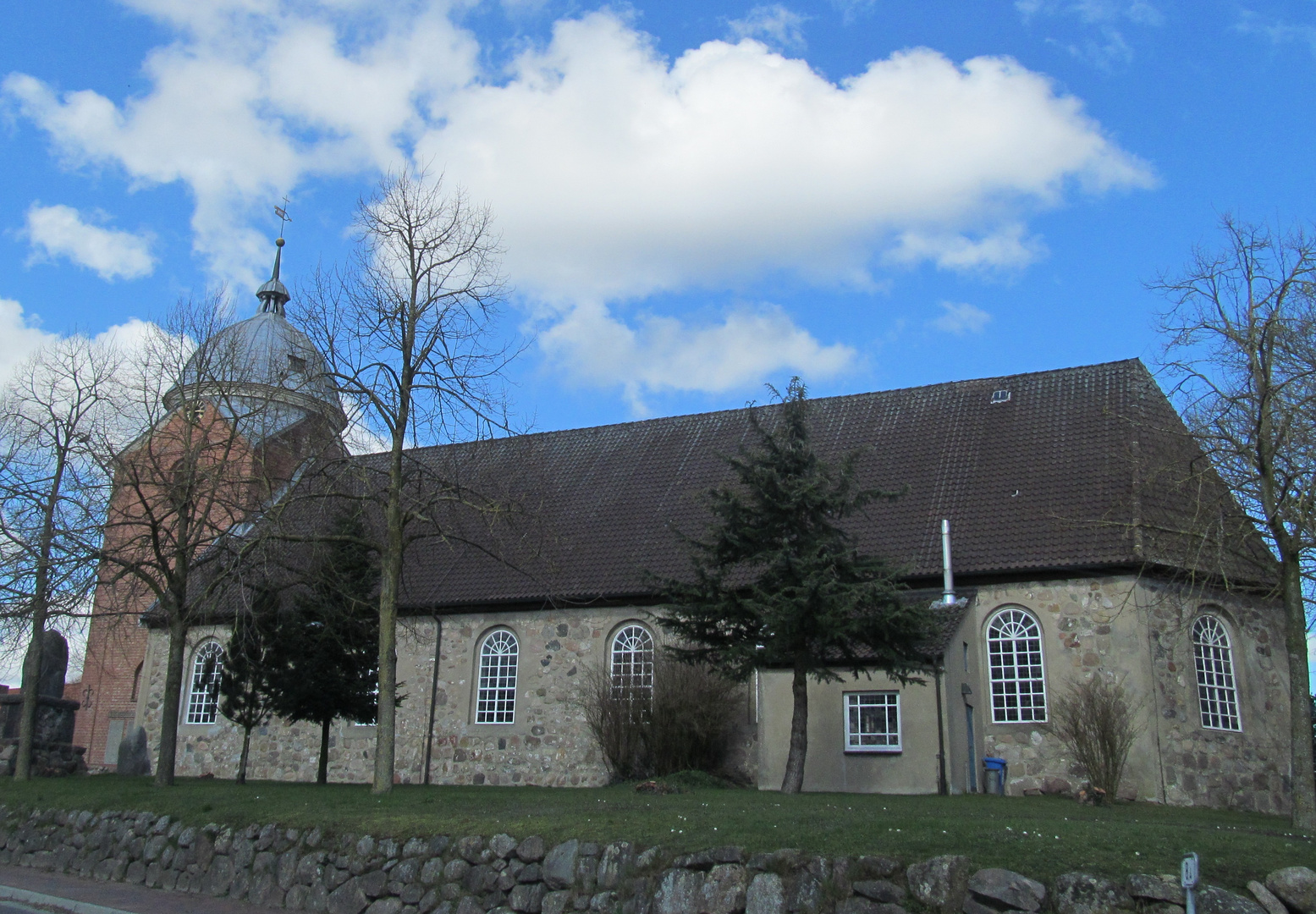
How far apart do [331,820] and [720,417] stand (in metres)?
16.2

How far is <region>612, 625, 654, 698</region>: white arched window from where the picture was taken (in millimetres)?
20953

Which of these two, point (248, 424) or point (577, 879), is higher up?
point (248, 424)

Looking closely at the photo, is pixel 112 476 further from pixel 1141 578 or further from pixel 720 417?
pixel 1141 578

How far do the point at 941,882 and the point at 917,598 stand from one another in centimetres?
1088

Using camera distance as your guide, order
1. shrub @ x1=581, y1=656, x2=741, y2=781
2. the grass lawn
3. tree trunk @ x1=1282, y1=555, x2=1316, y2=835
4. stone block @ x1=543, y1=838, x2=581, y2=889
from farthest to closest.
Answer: shrub @ x1=581, y1=656, x2=741, y2=781
tree trunk @ x1=1282, y1=555, x2=1316, y2=835
stone block @ x1=543, y1=838, x2=581, y2=889
the grass lawn

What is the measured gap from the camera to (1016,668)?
18594 millimetres

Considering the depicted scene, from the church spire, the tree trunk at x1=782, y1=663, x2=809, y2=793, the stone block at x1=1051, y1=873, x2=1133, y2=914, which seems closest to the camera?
the stone block at x1=1051, y1=873, x2=1133, y2=914

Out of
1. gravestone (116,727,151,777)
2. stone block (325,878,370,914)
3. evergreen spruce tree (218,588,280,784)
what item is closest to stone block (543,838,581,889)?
stone block (325,878,370,914)

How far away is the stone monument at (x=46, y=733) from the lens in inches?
798

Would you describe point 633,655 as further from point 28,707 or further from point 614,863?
point 614,863

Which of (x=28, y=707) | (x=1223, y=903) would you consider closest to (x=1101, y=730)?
(x=1223, y=903)

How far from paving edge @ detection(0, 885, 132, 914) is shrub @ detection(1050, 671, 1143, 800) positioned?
13.2 meters

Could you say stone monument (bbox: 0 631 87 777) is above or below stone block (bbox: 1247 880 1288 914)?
above

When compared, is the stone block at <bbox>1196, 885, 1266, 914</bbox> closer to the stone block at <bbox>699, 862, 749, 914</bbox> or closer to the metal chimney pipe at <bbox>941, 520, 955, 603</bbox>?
the stone block at <bbox>699, 862, 749, 914</bbox>
